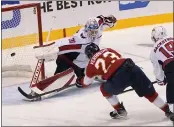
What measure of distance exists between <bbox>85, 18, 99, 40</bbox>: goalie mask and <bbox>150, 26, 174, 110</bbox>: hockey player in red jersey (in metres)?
0.62

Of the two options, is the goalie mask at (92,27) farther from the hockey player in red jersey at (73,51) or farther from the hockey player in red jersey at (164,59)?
the hockey player in red jersey at (164,59)

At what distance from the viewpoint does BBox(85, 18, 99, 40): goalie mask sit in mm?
4141

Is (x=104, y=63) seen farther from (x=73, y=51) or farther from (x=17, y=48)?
(x=17, y=48)

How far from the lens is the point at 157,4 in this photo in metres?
6.52

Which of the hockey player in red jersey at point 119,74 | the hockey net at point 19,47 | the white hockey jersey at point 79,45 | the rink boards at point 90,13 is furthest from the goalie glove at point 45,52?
the rink boards at point 90,13

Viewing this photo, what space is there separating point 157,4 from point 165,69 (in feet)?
10.1

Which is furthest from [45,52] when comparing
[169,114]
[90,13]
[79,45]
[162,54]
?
[90,13]

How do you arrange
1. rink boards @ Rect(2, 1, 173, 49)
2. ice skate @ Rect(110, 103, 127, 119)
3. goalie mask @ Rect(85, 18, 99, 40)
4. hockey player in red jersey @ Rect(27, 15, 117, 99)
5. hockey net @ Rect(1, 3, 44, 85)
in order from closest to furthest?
ice skate @ Rect(110, 103, 127, 119) → goalie mask @ Rect(85, 18, 99, 40) → hockey player in red jersey @ Rect(27, 15, 117, 99) → hockey net @ Rect(1, 3, 44, 85) → rink boards @ Rect(2, 1, 173, 49)

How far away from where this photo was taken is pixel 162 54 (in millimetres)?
3547

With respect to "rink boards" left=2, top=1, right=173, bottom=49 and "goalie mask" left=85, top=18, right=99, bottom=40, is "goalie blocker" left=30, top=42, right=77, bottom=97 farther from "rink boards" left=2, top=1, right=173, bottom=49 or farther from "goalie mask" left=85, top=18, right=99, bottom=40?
"rink boards" left=2, top=1, right=173, bottom=49

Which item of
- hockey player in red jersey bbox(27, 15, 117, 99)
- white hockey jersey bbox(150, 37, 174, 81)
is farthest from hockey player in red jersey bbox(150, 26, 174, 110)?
hockey player in red jersey bbox(27, 15, 117, 99)

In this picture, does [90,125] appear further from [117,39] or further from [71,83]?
[117,39]

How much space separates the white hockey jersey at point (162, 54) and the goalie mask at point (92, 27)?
659 mm

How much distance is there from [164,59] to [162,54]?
0.10 feet
